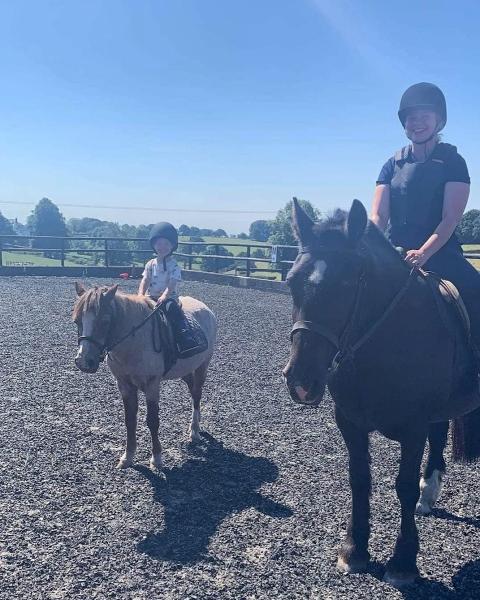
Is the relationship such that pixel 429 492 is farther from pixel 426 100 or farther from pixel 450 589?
pixel 426 100

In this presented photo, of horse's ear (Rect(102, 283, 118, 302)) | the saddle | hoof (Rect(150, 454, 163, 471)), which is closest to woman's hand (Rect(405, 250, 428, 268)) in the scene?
horse's ear (Rect(102, 283, 118, 302))

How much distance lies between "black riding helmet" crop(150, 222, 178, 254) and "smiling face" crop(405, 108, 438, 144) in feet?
10.1

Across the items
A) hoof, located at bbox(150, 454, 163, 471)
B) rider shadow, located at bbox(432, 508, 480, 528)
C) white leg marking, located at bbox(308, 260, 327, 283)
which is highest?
white leg marking, located at bbox(308, 260, 327, 283)

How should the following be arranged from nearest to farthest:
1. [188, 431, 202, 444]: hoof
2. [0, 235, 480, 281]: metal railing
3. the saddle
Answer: the saddle
[188, 431, 202, 444]: hoof
[0, 235, 480, 281]: metal railing

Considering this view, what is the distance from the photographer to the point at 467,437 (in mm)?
4102

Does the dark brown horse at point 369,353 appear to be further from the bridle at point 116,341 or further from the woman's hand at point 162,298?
the woman's hand at point 162,298

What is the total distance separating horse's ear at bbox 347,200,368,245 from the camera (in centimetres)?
271

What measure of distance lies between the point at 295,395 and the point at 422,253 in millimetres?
1343

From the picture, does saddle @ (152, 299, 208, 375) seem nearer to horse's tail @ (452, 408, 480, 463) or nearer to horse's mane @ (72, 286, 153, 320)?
horse's mane @ (72, 286, 153, 320)

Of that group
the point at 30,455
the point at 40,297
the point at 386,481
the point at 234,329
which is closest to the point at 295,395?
the point at 386,481

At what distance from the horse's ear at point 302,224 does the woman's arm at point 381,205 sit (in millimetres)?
1055

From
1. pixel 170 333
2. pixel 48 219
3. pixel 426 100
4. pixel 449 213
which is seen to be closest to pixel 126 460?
pixel 170 333

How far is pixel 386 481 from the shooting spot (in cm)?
471

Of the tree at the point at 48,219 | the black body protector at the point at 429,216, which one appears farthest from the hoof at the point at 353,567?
the tree at the point at 48,219
